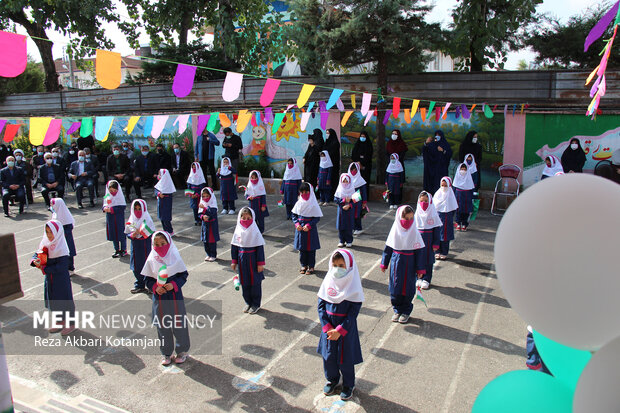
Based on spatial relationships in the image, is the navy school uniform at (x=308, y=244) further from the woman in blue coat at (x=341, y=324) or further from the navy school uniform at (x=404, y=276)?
the woman in blue coat at (x=341, y=324)

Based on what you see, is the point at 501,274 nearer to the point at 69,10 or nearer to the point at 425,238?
the point at 425,238

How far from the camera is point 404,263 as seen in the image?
23.6 ft

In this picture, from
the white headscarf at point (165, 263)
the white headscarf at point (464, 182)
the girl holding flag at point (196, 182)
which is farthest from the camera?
the girl holding flag at point (196, 182)

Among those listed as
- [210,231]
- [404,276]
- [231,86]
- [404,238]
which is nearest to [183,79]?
[231,86]

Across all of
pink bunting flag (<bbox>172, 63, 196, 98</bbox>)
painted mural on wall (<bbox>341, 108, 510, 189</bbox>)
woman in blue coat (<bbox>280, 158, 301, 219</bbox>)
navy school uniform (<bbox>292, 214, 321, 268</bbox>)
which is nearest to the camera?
pink bunting flag (<bbox>172, 63, 196, 98</bbox>)

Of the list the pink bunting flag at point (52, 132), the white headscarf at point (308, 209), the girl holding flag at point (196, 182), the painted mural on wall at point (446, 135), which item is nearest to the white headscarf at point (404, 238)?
the white headscarf at point (308, 209)

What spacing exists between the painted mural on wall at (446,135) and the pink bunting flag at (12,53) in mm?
11597

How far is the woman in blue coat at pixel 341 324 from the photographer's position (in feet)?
17.7

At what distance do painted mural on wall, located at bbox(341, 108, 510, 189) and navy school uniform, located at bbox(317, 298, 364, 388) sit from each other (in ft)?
35.6

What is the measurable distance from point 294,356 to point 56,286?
364cm

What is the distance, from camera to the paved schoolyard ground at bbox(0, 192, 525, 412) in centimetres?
554

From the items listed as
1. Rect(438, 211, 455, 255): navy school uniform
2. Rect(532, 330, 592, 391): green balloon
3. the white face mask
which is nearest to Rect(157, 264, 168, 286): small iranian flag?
the white face mask

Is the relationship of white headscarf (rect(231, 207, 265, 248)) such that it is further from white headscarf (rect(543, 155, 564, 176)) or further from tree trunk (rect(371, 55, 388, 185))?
tree trunk (rect(371, 55, 388, 185))

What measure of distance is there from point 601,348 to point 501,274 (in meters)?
0.58
